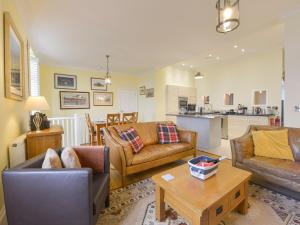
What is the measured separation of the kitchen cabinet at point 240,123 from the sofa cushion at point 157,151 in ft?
9.18

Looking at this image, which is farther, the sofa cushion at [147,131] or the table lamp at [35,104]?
the sofa cushion at [147,131]

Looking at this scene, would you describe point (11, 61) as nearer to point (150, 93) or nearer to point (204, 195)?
point (204, 195)

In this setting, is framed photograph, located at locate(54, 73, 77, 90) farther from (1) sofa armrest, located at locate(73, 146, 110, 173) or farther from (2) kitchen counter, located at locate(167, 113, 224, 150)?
(1) sofa armrest, located at locate(73, 146, 110, 173)

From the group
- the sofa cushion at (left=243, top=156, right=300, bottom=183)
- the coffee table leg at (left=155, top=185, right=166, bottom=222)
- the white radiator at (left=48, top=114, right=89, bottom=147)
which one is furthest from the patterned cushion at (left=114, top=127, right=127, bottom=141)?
the white radiator at (left=48, top=114, right=89, bottom=147)

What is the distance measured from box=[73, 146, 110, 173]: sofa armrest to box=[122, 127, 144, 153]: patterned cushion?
0.81 m

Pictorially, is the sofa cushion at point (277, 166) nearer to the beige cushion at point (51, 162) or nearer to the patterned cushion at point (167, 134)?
the patterned cushion at point (167, 134)

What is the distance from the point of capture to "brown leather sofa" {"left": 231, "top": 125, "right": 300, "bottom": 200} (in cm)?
186

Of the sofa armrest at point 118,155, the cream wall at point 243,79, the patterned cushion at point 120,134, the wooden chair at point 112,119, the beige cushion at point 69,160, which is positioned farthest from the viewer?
the cream wall at point 243,79

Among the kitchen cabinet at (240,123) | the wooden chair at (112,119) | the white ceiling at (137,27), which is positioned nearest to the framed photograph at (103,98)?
the white ceiling at (137,27)

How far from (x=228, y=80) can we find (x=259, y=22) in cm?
345

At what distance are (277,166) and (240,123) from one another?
3407 mm

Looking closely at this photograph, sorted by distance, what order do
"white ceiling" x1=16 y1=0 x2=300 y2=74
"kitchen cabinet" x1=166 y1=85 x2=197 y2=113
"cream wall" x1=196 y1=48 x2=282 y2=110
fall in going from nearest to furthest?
"white ceiling" x1=16 y1=0 x2=300 y2=74
"cream wall" x1=196 y1=48 x2=282 y2=110
"kitchen cabinet" x1=166 y1=85 x2=197 y2=113

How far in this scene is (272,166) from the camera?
2.01 meters

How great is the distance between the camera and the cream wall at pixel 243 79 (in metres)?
5.00
